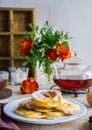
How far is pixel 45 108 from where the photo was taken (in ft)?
3.13

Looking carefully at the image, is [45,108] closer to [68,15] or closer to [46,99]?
[46,99]

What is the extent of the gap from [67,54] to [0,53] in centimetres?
57

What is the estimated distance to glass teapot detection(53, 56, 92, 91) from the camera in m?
1.34

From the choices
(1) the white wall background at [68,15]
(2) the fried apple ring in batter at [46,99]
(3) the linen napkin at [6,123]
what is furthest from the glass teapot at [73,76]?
(1) the white wall background at [68,15]

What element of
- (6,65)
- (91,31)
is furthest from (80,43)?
(6,65)

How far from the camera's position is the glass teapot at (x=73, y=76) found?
134 centimetres

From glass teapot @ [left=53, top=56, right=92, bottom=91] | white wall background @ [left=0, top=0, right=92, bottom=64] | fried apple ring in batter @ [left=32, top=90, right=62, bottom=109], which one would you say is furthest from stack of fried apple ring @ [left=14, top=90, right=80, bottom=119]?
white wall background @ [left=0, top=0, right=92, bottom=64]

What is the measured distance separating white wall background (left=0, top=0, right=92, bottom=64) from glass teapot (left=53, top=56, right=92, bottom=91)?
1.84 ft

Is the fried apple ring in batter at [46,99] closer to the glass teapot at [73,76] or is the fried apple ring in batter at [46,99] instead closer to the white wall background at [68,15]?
the glass teapot at [73,76]

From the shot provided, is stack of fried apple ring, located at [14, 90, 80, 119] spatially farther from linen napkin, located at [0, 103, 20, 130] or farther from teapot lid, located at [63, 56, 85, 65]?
teapot lid, located at [63, 56, 85, 65]

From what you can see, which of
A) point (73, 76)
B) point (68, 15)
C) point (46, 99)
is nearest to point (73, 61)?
point (73, 76)

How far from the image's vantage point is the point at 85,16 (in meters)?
1.92

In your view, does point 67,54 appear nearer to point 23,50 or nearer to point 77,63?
point 77,63

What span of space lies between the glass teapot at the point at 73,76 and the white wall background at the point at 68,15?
56 cm
